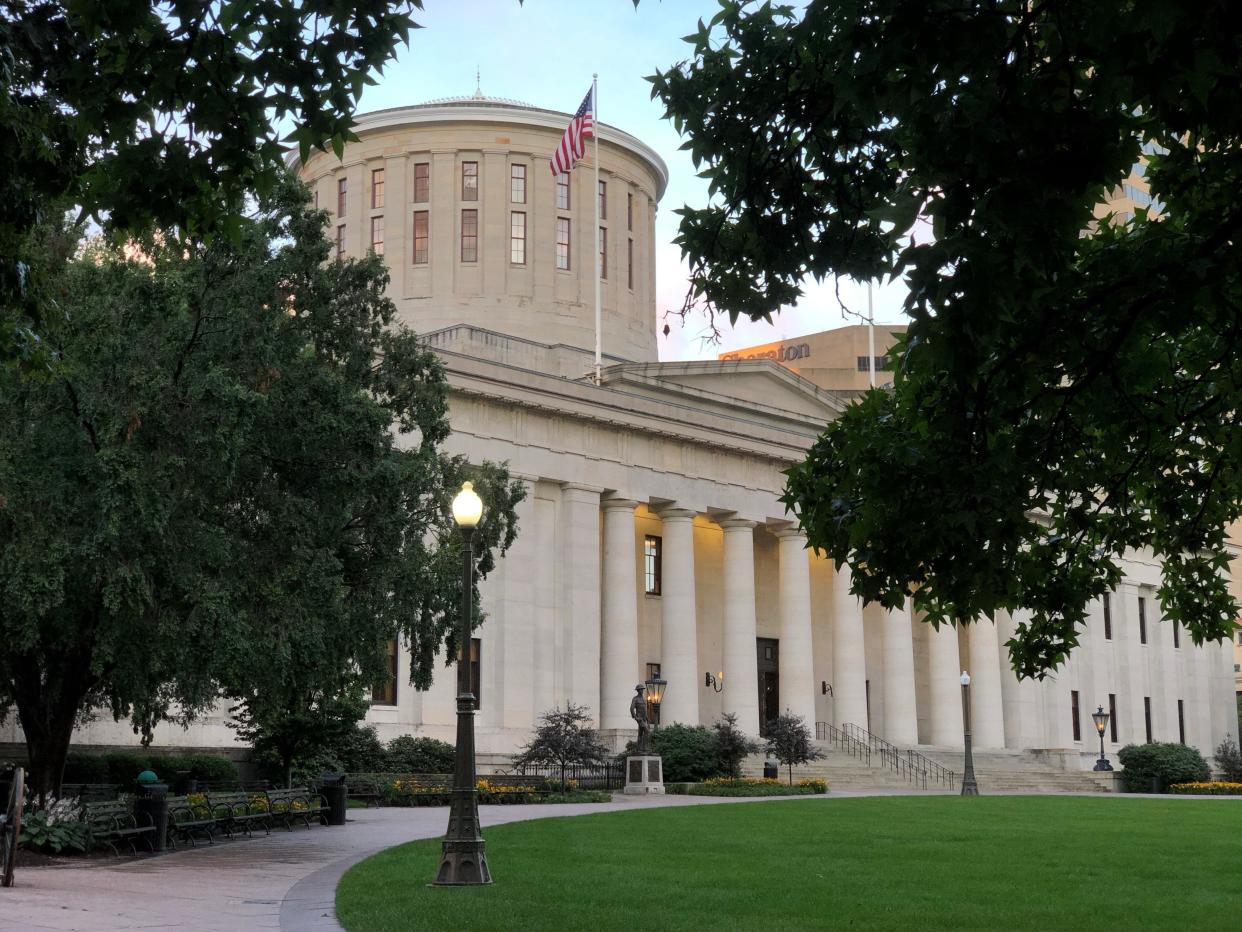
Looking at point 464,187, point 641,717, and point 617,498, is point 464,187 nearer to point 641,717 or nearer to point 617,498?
point 617,498

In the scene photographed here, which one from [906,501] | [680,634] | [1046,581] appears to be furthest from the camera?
[680,634]

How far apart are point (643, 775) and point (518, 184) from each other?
29.6 m

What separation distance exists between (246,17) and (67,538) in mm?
12497

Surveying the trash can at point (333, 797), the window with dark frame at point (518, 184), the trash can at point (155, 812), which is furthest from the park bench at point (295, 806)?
the window with dark frame at point (518, 184)

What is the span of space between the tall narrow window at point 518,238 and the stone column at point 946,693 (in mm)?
23081

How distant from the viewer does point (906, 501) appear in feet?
Answer: 35.4

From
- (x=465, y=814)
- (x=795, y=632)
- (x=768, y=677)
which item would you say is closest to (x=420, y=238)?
(x=795, y=632)

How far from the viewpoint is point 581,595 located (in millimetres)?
50219

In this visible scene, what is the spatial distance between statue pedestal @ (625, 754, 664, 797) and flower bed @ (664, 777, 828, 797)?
0.86m

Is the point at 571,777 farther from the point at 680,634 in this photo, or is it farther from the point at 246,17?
the point at 246,17

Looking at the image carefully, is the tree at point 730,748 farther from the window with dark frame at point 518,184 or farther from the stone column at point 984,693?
the window with dark frame at point 518,184

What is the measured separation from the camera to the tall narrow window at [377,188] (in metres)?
63.0

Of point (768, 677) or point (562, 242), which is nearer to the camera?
point (768, 677)

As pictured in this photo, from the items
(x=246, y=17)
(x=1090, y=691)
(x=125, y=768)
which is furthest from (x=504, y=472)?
(x=1090, y=691)
